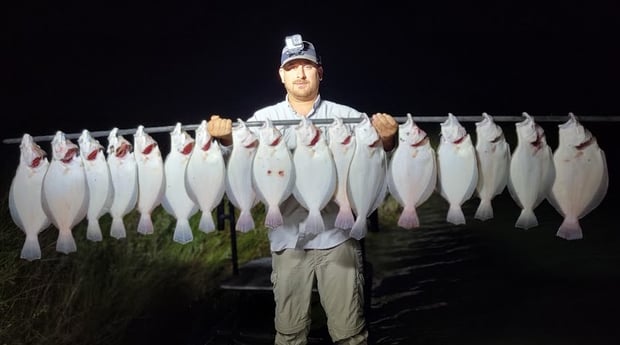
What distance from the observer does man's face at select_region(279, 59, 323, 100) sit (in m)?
2.64

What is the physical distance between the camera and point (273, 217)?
2.36 metres

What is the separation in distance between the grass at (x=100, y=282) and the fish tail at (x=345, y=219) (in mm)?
2154

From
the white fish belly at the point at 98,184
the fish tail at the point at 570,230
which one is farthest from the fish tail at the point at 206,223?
the fish tail at the point at 570,230

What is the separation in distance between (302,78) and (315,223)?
73cm

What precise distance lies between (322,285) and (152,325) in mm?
2167

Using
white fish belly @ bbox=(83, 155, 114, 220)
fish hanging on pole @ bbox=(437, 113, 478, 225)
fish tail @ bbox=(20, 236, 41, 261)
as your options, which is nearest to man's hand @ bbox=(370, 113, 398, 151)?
fish hanging on pole @ bbox=(437, 113, 478, 225)

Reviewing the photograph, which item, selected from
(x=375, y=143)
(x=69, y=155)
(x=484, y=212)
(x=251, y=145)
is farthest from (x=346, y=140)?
(x=69, y=155)

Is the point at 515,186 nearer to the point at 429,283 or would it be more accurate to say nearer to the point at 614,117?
the point at 614,117

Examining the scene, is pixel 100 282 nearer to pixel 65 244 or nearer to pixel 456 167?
pixel 65 244

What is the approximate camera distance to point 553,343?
379 cm

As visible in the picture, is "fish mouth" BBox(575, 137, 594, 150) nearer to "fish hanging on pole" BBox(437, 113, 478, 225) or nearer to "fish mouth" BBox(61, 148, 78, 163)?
"fish hanging on pole" BBox(437, 113, 478, 225)

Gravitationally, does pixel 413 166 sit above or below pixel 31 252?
above

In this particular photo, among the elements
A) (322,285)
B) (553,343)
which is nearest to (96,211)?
(322,285)

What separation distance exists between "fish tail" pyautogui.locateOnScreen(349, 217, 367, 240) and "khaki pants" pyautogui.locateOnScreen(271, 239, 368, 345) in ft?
0.91
